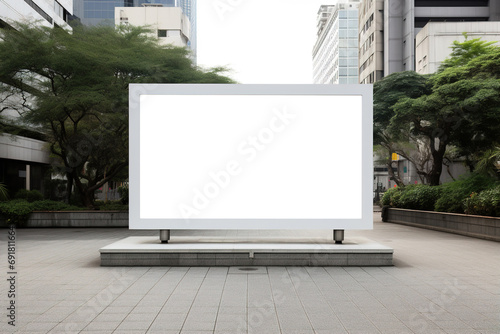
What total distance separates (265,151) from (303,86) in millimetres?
1642

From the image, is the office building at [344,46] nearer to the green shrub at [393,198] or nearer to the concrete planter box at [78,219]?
the green shrub at [393,198]

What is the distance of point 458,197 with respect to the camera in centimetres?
1936

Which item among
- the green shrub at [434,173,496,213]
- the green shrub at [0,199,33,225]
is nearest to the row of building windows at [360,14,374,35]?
the green shrub at [434,173,496,213]

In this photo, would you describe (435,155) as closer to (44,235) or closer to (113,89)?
(113,89)

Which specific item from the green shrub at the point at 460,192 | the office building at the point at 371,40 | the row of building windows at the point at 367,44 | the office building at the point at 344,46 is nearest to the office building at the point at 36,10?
the green shrub at the point at 460,192

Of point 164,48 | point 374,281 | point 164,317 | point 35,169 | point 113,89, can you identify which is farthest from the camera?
point 35,169

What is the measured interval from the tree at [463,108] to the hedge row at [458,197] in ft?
7.58

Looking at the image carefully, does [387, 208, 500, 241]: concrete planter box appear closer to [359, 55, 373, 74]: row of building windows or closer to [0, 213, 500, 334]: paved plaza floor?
[0, 213, 500, 334]: paved plaza floor

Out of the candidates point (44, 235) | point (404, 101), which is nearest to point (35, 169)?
point (44, 235)

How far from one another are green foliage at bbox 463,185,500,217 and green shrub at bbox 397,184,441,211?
431cm

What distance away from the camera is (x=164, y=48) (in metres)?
24.8

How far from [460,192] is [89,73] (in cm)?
1637

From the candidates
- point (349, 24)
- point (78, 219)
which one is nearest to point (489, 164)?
point (78, 219)

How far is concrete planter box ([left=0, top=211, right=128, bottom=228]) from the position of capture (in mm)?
20922
